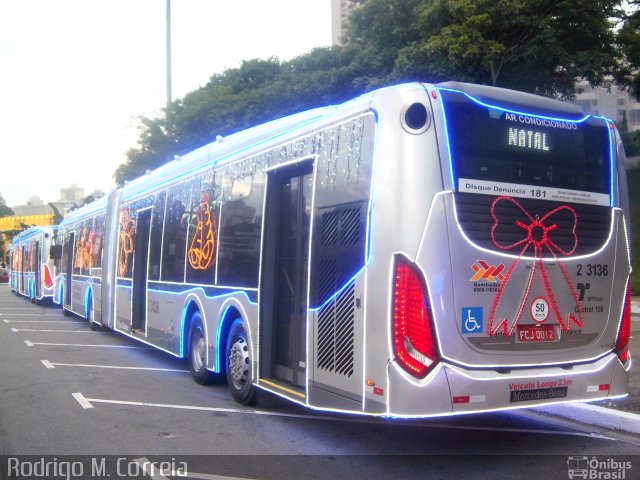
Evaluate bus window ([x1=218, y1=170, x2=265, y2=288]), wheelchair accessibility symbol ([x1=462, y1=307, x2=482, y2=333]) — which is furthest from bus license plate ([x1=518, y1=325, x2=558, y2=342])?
bus window ([x1=218, y1=170, x2=265, y2=288])

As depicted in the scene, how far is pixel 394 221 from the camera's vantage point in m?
5.09

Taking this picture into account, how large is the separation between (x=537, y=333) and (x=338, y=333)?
173 centimetres

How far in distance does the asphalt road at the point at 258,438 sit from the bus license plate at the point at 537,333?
112 cm

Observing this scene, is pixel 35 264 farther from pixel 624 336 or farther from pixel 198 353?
pixel 624 336

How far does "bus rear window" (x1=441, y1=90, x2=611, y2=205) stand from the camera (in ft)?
17.6

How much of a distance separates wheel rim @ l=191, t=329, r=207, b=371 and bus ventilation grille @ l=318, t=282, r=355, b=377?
3526 mm

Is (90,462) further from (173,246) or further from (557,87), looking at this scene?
(557,87)

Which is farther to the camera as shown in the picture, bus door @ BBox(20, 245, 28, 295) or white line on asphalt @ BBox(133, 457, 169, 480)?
bus door @ BBox(20, 245, 28, 295)

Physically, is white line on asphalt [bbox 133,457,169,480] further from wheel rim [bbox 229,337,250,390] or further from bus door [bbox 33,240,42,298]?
bus door [bbox 33,240,42,298]

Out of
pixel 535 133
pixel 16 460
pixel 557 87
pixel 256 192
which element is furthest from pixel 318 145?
pixel 557 87

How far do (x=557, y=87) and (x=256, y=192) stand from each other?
11.8 metres

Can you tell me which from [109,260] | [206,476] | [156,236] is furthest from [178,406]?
[109,260]

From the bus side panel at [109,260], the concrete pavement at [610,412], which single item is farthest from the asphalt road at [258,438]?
the bus side panel at [109,260]

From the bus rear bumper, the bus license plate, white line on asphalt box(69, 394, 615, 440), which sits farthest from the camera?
white line on asphalt box(69, 394, 615, 440)
